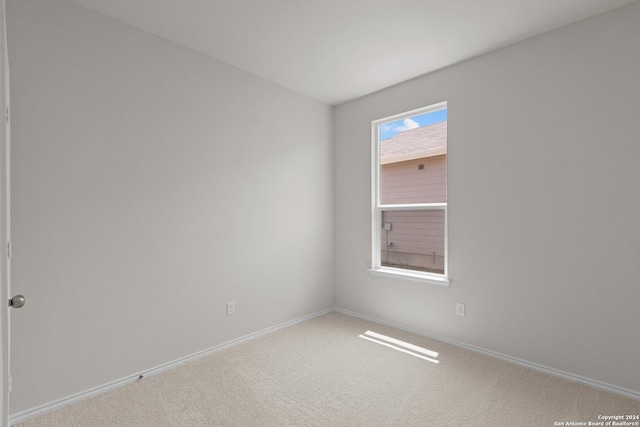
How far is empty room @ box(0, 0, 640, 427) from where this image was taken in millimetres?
1959

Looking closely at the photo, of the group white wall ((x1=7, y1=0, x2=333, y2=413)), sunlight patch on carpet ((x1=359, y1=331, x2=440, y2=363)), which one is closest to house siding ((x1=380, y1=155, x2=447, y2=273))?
sunlight patch on carpet ((x1=359, y1=331, x2=440, y2=363))

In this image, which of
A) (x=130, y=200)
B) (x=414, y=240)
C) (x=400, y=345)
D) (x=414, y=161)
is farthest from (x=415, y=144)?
(x=130, y=200)

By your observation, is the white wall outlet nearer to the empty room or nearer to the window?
the empty room

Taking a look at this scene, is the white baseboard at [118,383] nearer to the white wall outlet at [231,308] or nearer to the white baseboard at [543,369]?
the white wall outlet at [231,308]

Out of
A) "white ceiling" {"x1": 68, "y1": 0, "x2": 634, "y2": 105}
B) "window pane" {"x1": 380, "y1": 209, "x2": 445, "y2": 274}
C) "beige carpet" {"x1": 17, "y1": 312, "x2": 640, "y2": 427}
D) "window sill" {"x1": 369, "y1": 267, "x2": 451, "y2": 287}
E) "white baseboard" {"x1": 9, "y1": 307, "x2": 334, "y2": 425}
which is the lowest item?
"beige carpet" {"x1": 17, "y1": 312, "x2": 640, "y2": 427}

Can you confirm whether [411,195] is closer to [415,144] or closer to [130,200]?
[415,144]

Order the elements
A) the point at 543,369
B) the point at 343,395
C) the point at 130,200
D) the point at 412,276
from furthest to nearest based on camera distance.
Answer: the point at 412,276 → the point at 543,369 → the point at 130,200 → the point at 343,395

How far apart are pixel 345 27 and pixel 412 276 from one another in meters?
2.39

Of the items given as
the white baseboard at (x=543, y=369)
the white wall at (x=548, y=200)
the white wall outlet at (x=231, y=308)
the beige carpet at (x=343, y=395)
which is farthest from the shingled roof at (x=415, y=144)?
the white wall outlet at (x=231, y=308)

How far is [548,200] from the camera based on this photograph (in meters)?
2.42

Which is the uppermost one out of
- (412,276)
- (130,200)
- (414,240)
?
(130,200)

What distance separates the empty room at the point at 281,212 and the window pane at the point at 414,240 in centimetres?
5

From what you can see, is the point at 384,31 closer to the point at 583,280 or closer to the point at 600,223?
the point at 600,223

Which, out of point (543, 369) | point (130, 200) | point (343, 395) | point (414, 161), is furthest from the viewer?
point (414, 161)
